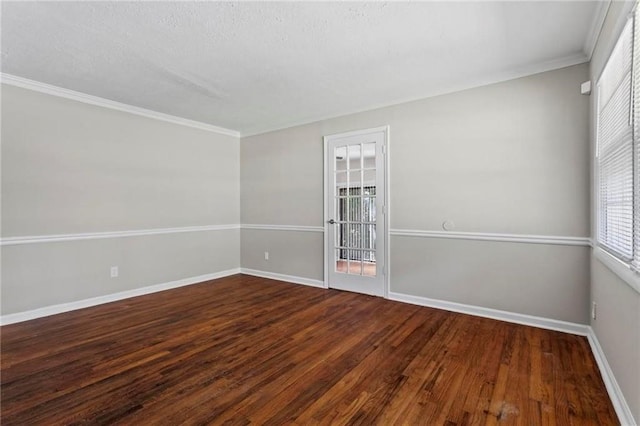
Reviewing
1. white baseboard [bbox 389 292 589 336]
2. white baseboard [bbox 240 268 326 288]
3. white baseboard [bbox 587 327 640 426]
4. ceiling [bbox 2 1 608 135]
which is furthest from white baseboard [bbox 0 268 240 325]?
white baseboard [bbox 587 327 640 426]

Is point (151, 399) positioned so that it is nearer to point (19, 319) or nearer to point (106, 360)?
point (106, 360)

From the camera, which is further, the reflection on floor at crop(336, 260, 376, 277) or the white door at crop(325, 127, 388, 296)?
the reflection on floor at crop(336, 260, 376, 277)

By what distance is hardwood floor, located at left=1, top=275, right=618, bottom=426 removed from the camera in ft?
5.64

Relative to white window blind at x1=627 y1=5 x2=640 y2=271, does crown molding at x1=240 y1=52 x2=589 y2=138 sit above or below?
above

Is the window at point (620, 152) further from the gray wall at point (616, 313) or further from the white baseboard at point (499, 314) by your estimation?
the white baseboard at point (499, 314)

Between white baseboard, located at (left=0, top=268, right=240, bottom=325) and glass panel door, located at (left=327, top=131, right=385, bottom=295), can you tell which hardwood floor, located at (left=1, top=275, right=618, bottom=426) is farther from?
glass panel door, located at (left=327, top=131, right=385, bottom=295)

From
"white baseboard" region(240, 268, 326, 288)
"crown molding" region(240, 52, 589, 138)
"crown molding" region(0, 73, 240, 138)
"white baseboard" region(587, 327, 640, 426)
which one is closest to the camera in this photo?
"white baseboard" region(587, 327, 640, 426)

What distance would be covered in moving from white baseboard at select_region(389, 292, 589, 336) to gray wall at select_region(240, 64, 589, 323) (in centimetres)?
6

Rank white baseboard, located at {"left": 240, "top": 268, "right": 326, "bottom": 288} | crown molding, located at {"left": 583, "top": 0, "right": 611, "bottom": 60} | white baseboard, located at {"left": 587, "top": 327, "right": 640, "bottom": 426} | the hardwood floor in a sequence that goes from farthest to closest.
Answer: white baseboard, located at {"left": 240, "top": 268, "right": 326, "bottom": 288} < crown molding, located at {"left": 583, "top": 0, "right": 611, "bottom": 60} < the hardwood floor < white baseboard, located at {"left": 587, "top": 327, "right": 640, "bottom": 426}

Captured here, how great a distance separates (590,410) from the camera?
1727 millimetres

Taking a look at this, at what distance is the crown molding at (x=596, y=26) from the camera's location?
197cm

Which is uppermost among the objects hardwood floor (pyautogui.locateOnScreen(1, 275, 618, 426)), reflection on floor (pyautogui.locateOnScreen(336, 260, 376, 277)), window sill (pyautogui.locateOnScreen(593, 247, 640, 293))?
window sill (pyautogui.locateOnScreen(593, 247, 640, 293))

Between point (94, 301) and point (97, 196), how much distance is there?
1.24m

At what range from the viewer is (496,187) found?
312 centimetres
